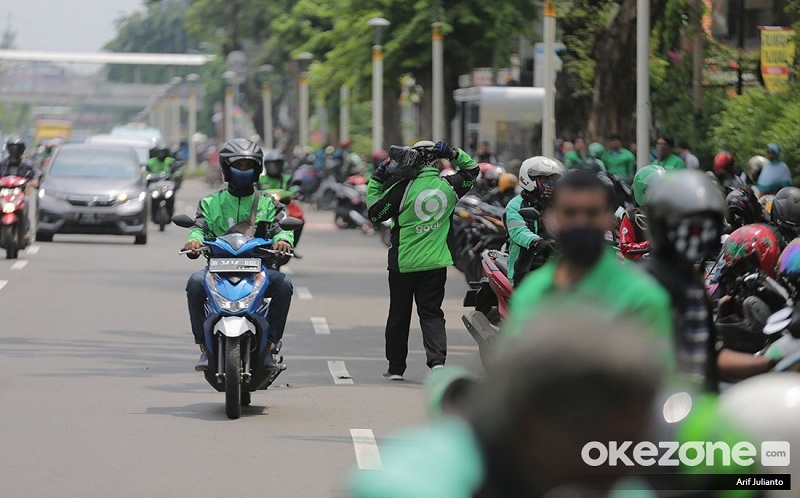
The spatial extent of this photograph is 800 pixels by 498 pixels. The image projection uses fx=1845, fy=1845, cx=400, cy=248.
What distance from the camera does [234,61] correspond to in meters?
79.4

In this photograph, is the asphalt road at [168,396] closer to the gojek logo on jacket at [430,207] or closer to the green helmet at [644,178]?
the gojek logo on jacket at [430,207]

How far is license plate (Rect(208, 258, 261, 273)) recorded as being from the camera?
10.8 metres

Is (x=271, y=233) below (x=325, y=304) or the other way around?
the other way around

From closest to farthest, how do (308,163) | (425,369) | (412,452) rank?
(412,452), (425,369), (308,163)

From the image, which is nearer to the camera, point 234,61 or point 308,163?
point 308,163

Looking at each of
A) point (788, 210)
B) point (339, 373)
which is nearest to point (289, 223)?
point (339, 373)

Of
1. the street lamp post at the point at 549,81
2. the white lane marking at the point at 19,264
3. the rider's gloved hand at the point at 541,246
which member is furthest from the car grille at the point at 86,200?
the rider's gloved hand at the point at 541,246

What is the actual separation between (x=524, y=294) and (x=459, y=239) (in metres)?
17.2

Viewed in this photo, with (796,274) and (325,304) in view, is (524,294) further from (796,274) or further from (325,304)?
(325,304)

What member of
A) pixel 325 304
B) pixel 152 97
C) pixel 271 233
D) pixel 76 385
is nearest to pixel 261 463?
pixel 271 233

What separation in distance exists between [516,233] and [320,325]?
4.90 metres

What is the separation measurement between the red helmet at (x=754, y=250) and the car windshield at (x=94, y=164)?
767 inches

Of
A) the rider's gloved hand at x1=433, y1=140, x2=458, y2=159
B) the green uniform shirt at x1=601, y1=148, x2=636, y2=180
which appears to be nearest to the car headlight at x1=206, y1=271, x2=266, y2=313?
the rider's gloved hand at x1=433, y1=140, x2=458, y2=159

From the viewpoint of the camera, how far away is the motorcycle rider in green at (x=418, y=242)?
12.7 metres
